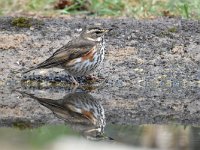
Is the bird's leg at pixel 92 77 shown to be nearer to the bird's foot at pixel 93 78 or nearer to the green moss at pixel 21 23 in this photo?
the bird's foot at pixel 93 78

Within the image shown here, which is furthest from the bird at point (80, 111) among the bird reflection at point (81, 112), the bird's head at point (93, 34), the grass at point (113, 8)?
the grass at point (113, 8)

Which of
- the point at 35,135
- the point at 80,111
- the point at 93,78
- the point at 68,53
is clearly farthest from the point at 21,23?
the point at 35,135

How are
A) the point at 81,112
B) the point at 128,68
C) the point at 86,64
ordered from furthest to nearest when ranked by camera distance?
1. the point at 128,68
2. the point at 86,64
3. the point at 81,112

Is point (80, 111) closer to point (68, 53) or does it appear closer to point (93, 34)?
point (68, 53)

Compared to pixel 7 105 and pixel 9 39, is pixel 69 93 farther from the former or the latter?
pixel 9 39

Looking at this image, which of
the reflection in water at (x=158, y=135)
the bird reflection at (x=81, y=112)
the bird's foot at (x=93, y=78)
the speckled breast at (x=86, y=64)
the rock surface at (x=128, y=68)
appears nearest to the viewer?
the reflection in water at (x=158, y=135)

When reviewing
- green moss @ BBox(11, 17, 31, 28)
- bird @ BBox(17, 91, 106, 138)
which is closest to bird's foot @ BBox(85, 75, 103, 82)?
bird @ BBox(17, 91, 106, 138)

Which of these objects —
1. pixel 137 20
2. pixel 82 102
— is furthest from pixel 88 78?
pixel 137 20
